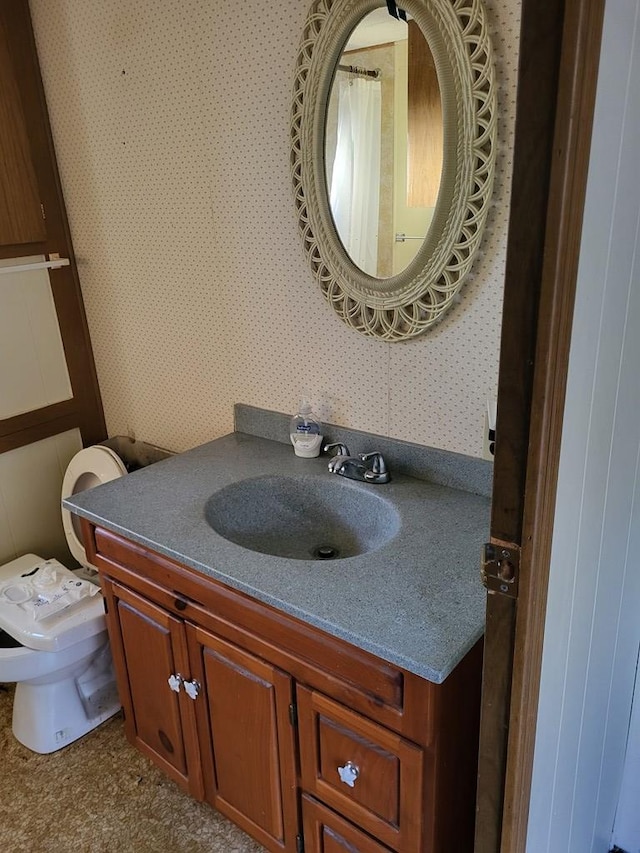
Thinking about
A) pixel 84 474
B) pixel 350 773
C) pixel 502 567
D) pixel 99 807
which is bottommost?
pixel 99 807

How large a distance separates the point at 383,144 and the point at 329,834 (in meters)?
1.45

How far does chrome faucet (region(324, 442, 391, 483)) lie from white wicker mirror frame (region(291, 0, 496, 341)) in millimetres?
296

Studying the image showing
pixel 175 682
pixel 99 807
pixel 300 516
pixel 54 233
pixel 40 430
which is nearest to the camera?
pixel 175 682

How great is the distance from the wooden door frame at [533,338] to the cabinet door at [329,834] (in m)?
0.50

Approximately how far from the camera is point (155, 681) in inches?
65.7

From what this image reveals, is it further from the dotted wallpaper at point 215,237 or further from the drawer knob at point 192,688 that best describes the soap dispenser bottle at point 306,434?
the drawer knob at point 192,688

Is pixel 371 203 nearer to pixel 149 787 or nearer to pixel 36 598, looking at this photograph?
pixel 36 598

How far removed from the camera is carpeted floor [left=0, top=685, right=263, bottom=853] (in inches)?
66.6

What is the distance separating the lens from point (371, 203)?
1.51m

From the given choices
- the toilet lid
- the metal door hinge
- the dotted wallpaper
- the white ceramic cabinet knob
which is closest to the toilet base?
the toilet lid

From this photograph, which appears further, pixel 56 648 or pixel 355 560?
pixel 56 648

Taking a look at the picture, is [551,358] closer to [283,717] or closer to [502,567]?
[502,567]

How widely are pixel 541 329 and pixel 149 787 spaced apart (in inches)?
69.0

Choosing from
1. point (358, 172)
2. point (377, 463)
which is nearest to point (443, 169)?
point (358, 172)
